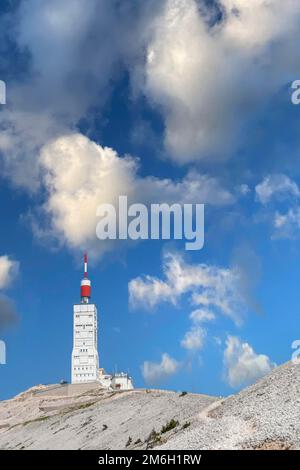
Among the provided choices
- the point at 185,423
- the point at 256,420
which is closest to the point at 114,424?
the point at 185,423

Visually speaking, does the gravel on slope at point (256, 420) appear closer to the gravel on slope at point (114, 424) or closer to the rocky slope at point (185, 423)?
the rocky slope at point (185, 423)

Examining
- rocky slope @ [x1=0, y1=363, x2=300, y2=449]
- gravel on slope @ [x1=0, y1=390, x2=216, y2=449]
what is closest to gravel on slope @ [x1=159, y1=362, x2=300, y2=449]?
rocky slope @ [x1=0, y1=363, x2=300, y2=449]

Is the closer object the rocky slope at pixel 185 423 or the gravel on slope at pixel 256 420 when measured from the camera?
the gravel on slope at pixel 256 420

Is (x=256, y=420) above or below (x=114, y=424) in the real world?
below

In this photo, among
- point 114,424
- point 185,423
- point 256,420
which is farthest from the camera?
point 114,424

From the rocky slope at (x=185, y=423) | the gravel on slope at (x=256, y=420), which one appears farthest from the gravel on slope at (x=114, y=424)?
the gravel on slope at (x=256, y=420)

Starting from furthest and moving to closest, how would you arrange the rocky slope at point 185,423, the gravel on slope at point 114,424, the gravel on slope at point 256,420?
the gravel on slope at point 114,424 < the rocky slope at point 185,423 < the gravel on slope at point 256,420

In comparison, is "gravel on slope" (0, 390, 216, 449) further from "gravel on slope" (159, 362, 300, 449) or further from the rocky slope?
"gravel on slope" (159, 362, 300, 449)

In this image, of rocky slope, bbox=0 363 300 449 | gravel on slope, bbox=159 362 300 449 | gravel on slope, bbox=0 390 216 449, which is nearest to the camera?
gravel on slope, bbox=159 362 300 449

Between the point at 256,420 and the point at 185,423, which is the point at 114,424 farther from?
the point at 256,420

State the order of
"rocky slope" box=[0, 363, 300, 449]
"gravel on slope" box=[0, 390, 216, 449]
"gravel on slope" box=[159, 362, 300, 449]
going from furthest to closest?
"gravel on slope" box=[0, 390, 216, 449] → "rocky slope" box=[0, 363, 300, 449] → "gravel on slope" box=[159, 362, 300, 449]

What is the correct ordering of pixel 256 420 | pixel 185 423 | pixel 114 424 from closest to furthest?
pixel 256 420 → pixel 185 423 → pixel 114 424

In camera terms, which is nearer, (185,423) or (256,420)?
(256,420)
